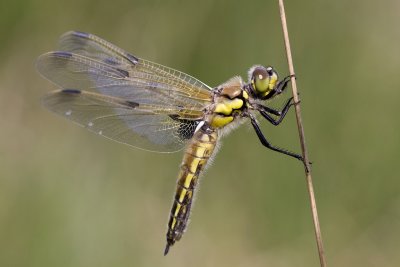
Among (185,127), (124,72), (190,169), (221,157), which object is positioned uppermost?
(221,157)

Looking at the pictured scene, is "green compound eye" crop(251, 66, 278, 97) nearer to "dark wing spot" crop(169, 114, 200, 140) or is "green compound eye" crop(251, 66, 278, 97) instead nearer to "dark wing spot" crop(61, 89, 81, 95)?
"dark wing spot" crop(169, 114, 200, 140)

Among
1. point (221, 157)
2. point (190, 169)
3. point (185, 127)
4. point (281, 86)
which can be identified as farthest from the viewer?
point (221, 157)

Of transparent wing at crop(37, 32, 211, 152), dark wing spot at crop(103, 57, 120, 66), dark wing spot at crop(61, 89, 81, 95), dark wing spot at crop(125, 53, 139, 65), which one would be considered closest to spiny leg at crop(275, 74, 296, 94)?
transparent wing at crop(37, 32, 211, 152)

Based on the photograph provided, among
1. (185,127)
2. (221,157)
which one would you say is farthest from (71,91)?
(221,157)

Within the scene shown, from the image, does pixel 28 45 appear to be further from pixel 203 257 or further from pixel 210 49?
pixel 203 257

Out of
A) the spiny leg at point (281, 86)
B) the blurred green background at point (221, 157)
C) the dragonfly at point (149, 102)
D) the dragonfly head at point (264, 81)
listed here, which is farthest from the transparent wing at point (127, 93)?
the blurred green background at point (221, 157)

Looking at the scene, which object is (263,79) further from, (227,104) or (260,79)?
(227,104)
